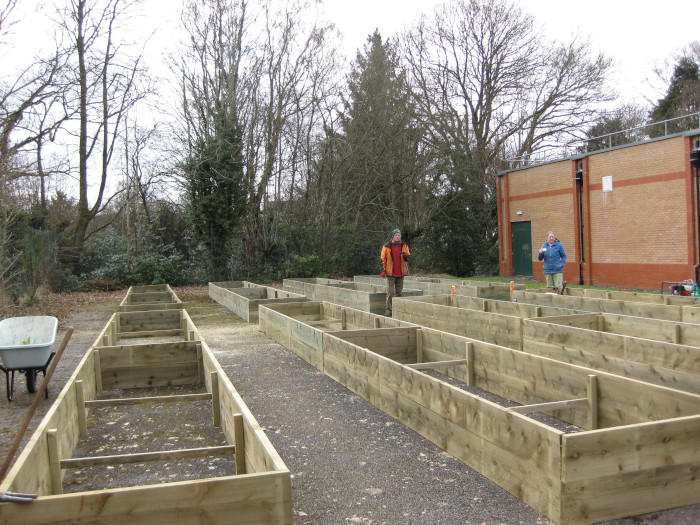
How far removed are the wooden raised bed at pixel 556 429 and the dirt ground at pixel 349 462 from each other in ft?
0.39

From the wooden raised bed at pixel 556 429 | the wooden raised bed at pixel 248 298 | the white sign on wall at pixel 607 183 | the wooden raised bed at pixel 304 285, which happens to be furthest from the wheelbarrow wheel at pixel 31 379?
the white sign on wall at pixel 607 183

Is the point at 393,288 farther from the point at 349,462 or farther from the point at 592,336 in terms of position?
the point at 349,462

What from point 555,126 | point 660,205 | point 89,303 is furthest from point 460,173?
point 89,303

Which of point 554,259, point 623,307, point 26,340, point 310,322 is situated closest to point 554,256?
point 554,259

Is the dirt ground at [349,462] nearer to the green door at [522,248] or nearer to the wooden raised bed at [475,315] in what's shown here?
the wooden raised bed at [475,315]

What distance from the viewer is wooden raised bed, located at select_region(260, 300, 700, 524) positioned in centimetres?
330

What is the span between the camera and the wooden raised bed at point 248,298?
11.9m

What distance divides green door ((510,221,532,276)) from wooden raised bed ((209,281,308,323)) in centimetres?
1041

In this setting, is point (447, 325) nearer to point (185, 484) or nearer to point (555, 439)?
point (555, 439)

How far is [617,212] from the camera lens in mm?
17344

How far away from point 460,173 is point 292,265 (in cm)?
840

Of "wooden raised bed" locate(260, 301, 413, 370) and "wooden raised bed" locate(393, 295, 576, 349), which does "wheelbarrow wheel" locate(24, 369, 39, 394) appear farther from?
"wooden raised bed" locate(393, 295, 576, 349)

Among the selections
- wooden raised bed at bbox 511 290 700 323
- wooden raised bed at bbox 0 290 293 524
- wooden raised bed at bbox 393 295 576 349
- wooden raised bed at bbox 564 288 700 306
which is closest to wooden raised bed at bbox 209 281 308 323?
wooden raised bed at bbox 393 295 576 349

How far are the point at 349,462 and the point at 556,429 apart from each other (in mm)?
1497
